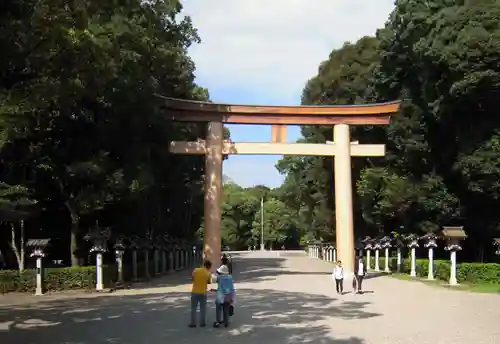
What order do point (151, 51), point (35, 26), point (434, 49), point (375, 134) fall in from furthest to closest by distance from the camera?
point (375, 134), point (434, 49), point (151, 51), point (35, 26)

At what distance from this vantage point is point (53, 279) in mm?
21156

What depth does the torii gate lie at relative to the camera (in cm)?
2580

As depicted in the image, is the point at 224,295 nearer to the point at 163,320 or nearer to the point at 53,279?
the point at 163,320

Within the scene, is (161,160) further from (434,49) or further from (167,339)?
(167,339)

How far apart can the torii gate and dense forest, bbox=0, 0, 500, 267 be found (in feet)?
4.71

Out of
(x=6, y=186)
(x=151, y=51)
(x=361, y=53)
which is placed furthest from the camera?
(x=361, y=53)

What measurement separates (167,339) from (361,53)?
30772mm

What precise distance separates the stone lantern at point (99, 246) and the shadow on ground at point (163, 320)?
111 inches

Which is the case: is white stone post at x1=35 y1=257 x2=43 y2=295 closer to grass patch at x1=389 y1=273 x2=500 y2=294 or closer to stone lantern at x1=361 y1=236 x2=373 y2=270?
grass patch at x1=389 y1=273 x2=500 y2=294

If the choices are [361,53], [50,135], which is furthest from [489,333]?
[361,53]

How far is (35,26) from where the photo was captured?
9.25 meters

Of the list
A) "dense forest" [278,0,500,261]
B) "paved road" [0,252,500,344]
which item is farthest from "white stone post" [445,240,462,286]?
"dense forest" [278,0,500,261]

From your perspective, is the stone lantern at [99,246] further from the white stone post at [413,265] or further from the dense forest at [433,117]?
the dense forest at [433,117]

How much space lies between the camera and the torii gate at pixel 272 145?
1016 inches
